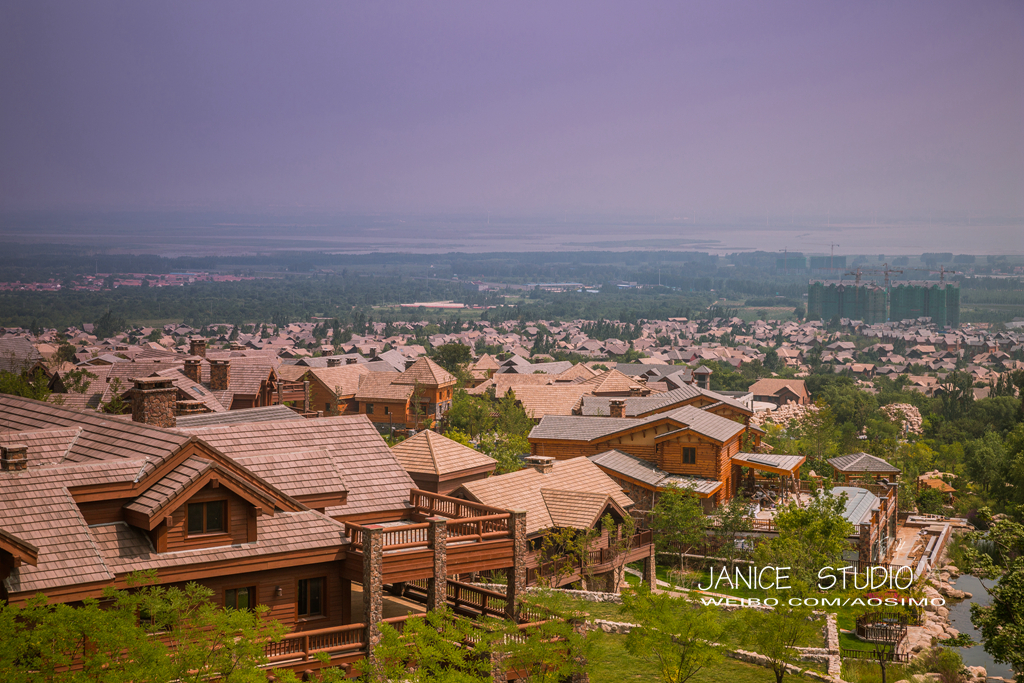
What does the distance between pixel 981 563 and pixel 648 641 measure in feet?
28.9

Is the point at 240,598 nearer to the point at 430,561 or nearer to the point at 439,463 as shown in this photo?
the point at 430,561

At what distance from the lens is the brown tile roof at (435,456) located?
3387 centimetres

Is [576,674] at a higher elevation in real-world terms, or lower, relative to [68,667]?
lower

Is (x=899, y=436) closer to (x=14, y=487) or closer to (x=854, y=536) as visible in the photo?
(x=854, y=536)

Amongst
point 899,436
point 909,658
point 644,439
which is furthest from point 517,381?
point 909,658

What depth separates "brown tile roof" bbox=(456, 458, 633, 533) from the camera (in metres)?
31.8

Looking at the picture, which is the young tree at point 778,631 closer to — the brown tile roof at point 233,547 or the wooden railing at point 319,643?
the wooden railing at point 319,643

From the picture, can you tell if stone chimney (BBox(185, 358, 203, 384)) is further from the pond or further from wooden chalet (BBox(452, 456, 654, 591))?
the pond

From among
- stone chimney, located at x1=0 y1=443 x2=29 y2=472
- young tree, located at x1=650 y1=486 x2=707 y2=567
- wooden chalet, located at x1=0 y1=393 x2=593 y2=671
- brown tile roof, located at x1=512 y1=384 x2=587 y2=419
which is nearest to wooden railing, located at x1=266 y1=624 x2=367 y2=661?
wooden chalet, located at x1=0 y1=393 x2=593 y2=671

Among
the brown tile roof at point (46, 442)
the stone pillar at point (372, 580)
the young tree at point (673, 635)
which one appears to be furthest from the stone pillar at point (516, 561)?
the brown tile roof at point (46, 442)

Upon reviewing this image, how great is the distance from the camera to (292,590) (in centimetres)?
2116

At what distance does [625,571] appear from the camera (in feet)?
121

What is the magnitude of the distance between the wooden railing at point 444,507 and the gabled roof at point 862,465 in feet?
103

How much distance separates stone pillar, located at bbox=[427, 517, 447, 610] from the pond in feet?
74.9
